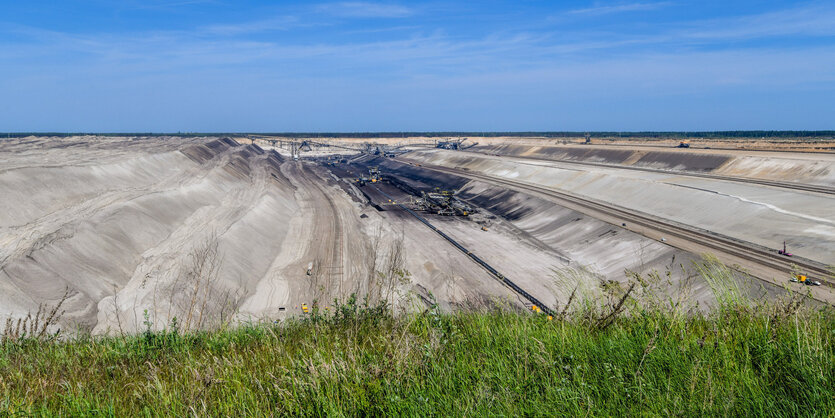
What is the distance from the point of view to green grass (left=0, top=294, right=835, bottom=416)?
4.27 m

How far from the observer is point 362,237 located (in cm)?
3997

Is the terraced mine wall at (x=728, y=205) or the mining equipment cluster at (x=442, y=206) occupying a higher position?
the terraced mine wall at (x=728, y=205)

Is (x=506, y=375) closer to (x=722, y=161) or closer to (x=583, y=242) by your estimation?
(x=583, y=242)

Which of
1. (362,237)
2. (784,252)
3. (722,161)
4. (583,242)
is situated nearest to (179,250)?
(362,237)

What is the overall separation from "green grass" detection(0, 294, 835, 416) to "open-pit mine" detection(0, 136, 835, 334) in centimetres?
140

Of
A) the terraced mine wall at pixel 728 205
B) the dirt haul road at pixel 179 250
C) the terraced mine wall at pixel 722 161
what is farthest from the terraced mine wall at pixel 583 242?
the terraced mine wall at pixel 722 161

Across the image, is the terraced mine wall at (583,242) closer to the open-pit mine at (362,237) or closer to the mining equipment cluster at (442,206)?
the open-pit mine at (362,237)

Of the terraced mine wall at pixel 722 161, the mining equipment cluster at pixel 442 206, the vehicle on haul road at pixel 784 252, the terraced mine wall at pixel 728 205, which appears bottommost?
the mining equipment cluster at pixel 442 206

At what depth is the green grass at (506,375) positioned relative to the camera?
4.27m

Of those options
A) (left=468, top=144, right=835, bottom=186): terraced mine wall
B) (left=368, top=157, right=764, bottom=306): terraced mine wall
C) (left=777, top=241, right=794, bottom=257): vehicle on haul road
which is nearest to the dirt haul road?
(left=368, top=157, right=764, bottom=306): terraced mine wall

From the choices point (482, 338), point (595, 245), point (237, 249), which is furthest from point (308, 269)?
point (482, 338)

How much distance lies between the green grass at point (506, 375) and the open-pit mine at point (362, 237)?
1.40 m

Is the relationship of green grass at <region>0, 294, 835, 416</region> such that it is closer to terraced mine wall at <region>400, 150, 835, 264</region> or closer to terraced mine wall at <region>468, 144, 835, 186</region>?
terraced mine wall at <region>400, 150, 835, 264</region>

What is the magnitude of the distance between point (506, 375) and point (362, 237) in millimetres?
35539
